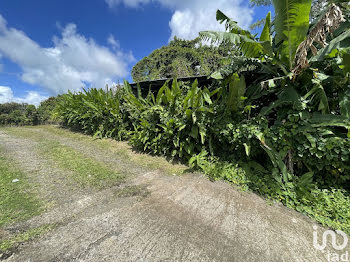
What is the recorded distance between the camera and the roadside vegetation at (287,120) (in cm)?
235

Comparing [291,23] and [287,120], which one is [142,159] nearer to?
[287,120]

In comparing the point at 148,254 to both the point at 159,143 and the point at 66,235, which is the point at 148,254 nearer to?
the point at 66,235

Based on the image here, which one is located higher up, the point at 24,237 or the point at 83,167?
the point at 83,167

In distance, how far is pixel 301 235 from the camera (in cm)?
186

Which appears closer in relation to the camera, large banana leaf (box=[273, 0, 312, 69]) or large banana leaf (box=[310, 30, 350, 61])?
large banana leaf (box=[310, 30, 350, 61])

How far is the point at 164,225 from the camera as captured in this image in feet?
5.97

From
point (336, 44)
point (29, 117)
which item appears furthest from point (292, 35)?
point (29, 117)

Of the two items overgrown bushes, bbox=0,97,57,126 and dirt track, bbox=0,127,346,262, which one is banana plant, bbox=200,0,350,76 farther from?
overgrown bushes, bbox=0,97,57,126

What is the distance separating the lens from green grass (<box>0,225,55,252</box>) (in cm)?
141

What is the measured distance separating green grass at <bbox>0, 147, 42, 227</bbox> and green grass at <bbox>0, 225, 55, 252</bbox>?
31cm

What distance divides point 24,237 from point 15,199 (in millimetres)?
961

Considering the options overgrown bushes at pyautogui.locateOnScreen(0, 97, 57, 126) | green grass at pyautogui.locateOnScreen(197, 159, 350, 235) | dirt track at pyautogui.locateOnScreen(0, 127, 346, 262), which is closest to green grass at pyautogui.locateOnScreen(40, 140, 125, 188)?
dirt track at pyautogui.locateOnScreen(0, 127, 346, 262)

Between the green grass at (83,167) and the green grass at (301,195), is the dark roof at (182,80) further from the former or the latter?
the green grass at (83,167)

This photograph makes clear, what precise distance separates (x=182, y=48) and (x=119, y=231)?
22.9 meters
